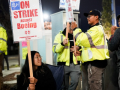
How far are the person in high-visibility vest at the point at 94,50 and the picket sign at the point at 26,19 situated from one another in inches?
42.0

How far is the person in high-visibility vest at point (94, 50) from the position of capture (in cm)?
312

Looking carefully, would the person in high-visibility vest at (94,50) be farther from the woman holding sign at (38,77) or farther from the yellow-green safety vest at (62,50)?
the woman holding sign at (38,77)

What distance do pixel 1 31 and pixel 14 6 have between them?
171cm

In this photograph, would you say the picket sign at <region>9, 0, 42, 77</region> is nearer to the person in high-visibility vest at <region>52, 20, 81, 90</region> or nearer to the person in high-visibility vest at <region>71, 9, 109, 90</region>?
the person in high-visibility vest at <region>71, 9, 109, 90</region>

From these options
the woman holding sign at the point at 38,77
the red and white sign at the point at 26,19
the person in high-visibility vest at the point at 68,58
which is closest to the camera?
the red and white sign at the point at 26,19

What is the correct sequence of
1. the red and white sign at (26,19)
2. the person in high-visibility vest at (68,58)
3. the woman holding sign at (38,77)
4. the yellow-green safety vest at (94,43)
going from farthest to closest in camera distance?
the person in high-visibility vest at (68,58)
the yellow-green safety vest at (94,43)
the woman holding sign at (38,77)
the red and white sign at (26,19)

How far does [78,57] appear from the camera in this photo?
12.4 ft

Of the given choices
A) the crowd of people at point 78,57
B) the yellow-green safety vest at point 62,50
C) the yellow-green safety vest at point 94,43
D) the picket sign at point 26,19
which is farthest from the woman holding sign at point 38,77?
the yellow-green safety vest at point 94,43

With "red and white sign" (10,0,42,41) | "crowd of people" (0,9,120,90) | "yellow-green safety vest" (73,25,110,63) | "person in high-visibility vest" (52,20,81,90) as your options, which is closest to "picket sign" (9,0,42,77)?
"red and white sign" (10,0,42,41)

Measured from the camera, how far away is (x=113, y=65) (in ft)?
13.0

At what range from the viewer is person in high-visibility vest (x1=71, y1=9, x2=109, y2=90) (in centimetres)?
312

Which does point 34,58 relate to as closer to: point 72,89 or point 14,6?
point 14,6

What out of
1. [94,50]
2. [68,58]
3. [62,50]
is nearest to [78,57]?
[68,58]

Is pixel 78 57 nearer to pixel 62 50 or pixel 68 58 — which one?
pixel 68 58
